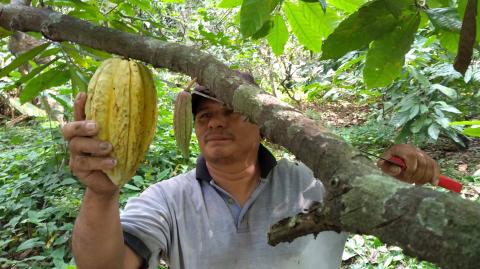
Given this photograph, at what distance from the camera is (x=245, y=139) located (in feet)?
6.21

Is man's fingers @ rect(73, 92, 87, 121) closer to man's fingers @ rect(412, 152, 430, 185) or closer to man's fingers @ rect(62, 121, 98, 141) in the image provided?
man's fingers @ rect(62, 121, 98, 141)

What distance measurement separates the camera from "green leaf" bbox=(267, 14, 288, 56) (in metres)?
1.58

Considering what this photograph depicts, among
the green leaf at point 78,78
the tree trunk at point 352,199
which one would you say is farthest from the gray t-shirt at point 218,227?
the tree trunk at point 352,199

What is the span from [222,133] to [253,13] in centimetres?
79

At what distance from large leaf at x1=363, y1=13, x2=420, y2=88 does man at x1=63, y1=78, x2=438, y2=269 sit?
574 millimetres

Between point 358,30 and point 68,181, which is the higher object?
point 358,30

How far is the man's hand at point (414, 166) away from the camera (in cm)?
118

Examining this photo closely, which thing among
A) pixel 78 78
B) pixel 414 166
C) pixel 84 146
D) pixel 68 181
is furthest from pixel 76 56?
pixel 68 181

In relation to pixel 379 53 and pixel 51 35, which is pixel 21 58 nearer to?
pixel 51 35

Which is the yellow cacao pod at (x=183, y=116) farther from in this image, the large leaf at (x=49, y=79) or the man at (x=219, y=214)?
the large leaf at (x=49, y=79)

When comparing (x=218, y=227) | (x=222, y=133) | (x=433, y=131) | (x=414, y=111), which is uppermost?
(x=222, y=133)

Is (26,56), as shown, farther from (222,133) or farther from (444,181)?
(444,181)

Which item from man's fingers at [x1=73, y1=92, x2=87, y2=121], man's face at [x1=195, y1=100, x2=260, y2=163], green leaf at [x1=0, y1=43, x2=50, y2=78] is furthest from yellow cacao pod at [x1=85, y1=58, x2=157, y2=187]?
man's face at [x1=195, y1=100, x2=260, y2=163]

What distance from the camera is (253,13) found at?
1.14 m
